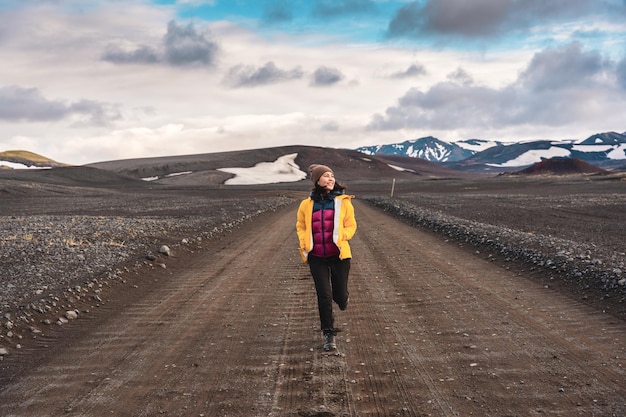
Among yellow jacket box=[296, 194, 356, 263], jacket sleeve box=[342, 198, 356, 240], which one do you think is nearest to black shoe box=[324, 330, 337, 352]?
yellow jacket box=[296, 194, 356, 263]

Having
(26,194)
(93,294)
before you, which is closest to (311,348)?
(93,294)

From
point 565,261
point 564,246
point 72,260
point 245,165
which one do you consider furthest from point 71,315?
point 245,165

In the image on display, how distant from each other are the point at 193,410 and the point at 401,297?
5021mm

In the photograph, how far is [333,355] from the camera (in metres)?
6.43

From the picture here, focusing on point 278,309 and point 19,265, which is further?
point 19,265

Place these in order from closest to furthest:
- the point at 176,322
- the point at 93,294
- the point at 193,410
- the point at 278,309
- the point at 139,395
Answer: the point at 193,410 → the point at 139,395 → the point at 176,322 → the point at 278,309 → the point at 93,294

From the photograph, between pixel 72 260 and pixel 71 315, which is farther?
pixel 72 260

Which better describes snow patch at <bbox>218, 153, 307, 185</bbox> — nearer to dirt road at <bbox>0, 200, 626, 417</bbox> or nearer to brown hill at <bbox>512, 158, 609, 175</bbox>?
brown hill at <bbox>512, 158, 609, 175</bbox>

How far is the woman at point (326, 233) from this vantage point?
22.1 ft

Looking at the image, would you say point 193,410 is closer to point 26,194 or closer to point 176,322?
point 176,322

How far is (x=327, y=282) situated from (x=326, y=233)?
2.05ft

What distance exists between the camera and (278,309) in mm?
8680

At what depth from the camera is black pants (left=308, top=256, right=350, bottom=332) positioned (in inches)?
267

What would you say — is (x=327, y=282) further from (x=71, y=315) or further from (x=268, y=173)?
(x=268, y=173)
